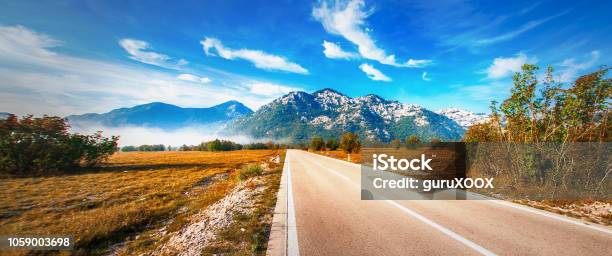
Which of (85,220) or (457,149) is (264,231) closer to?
(85,220)

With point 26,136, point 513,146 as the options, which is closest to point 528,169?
point 513,146

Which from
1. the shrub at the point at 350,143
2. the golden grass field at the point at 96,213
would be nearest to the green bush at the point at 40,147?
the golden grass field at the point at 96,213

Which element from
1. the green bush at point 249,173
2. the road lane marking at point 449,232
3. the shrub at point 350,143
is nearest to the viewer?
the road lane marking at point 449,232

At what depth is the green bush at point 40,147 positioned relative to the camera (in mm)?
22031

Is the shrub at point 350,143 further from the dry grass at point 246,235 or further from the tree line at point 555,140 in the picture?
the dry grass at point 246,235

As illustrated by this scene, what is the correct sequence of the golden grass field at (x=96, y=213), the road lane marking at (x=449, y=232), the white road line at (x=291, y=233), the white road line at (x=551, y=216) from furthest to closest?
the golden grass field at (x=96, y=213) < the white road line at (x=551, y=216) < the white road line at (x=291, y=233) < the road lane marking at (x=449, y=232)

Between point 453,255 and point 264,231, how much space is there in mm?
4143

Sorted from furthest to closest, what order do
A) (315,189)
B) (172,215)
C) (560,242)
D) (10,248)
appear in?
(315,189) → (172,215) → (10,248) → (560,242)

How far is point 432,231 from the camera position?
5.50 m

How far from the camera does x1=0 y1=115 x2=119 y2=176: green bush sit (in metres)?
22.0

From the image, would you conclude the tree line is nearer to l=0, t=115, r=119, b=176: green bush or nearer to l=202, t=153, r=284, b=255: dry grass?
l=202, t=153, r=284, b=255: dry grass

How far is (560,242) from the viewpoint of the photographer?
4.72m

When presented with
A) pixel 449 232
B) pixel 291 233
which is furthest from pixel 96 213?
pixel 449 232

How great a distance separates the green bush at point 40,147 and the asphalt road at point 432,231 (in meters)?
30.1
